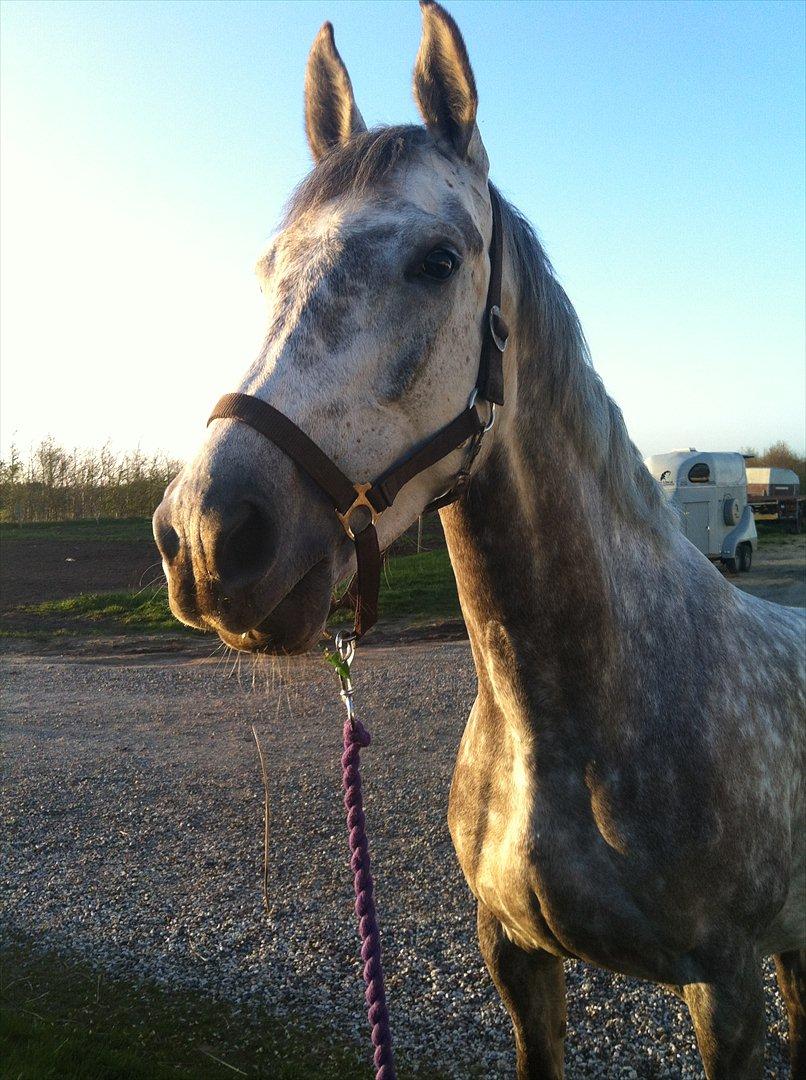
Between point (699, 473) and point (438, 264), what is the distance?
817 inches

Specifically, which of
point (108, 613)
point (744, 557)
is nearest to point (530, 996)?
point (108, 613)

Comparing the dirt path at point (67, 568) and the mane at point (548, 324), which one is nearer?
the mane at point (548, 324)

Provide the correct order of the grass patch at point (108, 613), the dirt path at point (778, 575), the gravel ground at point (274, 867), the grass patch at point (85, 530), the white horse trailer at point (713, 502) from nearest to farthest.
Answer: the gravel ground at point (274, 867) < the grass patch at point (108, 613) < the dirt path at point (778, 575) < the white horse trailer at point (713, 502) < the grass patch at point (85, 530)

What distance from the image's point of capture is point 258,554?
5.39 feet

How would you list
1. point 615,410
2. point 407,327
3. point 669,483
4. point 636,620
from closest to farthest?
point 407,327 → point 636,620 → point 615,410 → point 669,483

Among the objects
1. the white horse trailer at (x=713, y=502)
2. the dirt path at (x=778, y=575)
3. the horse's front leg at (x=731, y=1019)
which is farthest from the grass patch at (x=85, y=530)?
the horse's front leg at (x=731, y=1019)

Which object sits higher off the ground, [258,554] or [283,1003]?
[258,554]

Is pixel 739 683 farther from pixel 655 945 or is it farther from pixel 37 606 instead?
pixel 37 606

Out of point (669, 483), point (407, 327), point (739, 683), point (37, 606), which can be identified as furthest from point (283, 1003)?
point (669, 483)

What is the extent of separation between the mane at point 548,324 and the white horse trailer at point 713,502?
1887 cm

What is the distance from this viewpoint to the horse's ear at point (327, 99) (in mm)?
2512

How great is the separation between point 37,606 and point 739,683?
16397 mm

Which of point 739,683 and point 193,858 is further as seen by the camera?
point 193,858

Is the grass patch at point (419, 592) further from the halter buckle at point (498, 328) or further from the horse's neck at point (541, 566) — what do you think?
the halter buckle at point (498, 328)
